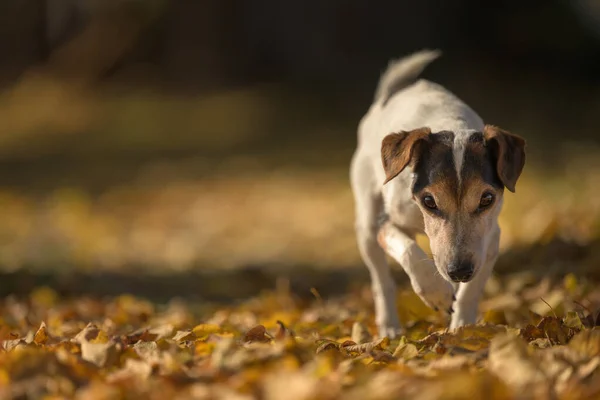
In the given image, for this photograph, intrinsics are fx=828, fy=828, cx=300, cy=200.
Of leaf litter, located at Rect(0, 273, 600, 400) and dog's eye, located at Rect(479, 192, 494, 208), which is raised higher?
dog's eye, located at Rect(479, 192, 494, 208)

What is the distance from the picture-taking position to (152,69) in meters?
20.4

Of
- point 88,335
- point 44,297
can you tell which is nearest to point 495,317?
point 88,335

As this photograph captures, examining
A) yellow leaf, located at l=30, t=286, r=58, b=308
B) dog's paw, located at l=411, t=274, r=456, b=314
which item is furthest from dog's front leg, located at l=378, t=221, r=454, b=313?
yellow leaf, located at l=30, t=286, r=58, b=308

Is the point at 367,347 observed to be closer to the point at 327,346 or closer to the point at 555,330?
the point at 327,346

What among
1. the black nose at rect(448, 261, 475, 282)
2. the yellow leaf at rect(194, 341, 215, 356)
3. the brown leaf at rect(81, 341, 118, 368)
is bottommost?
the yellow leaf at rect(194, 341, 215, 356)

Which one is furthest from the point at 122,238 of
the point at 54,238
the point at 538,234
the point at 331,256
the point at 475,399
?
the point at 475,399

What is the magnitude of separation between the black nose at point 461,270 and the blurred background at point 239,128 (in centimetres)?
239

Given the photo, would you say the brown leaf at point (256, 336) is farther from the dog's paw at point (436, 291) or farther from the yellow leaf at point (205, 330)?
A: the dog's paw at point (436, 291)

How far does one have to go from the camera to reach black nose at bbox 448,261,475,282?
13.0 feet

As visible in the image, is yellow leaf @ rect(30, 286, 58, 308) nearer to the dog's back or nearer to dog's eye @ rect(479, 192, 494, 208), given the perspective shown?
the dog's back

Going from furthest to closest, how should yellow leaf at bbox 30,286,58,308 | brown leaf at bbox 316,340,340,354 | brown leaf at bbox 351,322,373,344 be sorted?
yellow leaf at bbox 30,286,58,308, brown leaf at bbox 351,322,373,344, brown leaf at bbox 316,340,340,354

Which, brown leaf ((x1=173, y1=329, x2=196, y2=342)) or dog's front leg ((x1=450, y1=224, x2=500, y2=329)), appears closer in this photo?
brown leaf ((x1=173, y1=329, x2=196, y2=342))

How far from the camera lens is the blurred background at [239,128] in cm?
823

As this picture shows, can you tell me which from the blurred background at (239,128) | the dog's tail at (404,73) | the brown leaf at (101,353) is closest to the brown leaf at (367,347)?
the brown leaf at (101,353)
